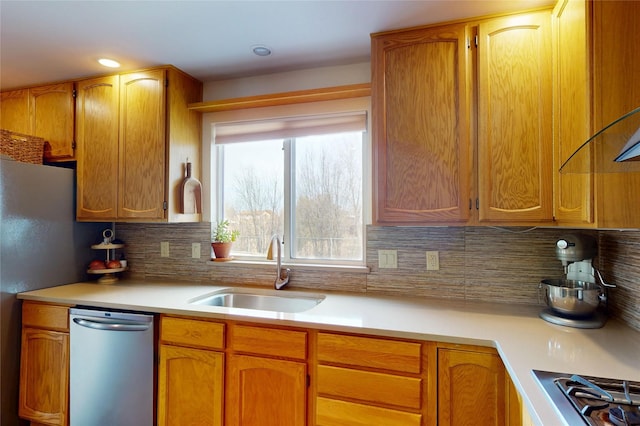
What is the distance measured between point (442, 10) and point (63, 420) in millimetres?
2974

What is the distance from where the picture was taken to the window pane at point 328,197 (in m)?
2.15

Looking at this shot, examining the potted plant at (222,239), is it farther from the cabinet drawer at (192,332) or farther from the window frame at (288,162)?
the cabinet drawer at (192,332)

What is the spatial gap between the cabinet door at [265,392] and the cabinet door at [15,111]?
7.97 ft

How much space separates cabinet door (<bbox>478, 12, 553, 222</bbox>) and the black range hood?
469 mm

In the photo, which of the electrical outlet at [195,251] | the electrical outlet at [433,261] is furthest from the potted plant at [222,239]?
the electrical outlet at [433,261]

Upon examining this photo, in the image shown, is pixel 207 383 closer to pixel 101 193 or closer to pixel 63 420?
pixel 63 420

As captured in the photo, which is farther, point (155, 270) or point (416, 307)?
point (155, 270)

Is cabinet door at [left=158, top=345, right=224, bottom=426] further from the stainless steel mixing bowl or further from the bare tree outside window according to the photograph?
the stainless steel mixing bowl

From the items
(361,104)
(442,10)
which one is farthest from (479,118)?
(361,104)

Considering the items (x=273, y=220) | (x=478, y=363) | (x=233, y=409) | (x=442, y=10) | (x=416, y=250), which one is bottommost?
(x=233, y=409)

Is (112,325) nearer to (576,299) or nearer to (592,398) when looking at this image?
(592,398)

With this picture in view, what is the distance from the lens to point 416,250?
1922mm

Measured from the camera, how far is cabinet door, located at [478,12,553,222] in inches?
56.8

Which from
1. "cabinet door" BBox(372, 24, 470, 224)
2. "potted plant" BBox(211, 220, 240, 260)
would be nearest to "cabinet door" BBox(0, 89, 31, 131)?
"potted plant" BBox(211, 220, 240, 260)
